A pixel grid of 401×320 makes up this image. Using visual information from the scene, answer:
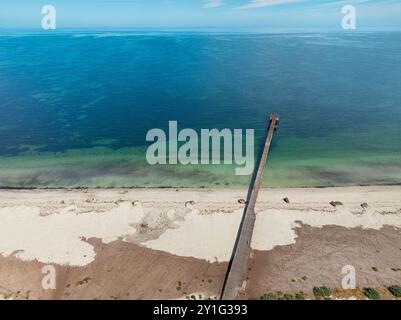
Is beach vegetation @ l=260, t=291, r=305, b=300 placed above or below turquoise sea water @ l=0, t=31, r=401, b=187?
below

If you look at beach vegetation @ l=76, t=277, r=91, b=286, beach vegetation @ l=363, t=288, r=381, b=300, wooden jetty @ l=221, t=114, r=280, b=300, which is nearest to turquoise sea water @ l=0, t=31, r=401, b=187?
wooden jetty @ l=221, t=114, r=280, b=300

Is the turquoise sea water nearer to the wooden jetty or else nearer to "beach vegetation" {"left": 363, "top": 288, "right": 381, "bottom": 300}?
the wooden jetty

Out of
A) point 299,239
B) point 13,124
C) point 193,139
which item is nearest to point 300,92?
point 193,139

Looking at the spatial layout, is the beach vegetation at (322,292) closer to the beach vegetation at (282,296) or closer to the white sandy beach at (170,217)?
the beach vegetation at (282,296)

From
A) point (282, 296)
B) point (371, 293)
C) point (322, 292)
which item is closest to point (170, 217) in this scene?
point (282, 296)

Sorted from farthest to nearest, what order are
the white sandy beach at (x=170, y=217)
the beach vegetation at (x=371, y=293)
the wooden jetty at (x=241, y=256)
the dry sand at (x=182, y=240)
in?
the white sandy beach at (x=170, y=217) < the dry sand at (x=182, y=240) < the wooden jetty at (x=241, y=256) < the beach vegetation at (x=371, y=293)

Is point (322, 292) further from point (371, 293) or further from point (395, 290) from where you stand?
point (395, 290)

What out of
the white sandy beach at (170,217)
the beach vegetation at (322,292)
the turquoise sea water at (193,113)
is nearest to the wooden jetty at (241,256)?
the white sandy beach at (170,217)
